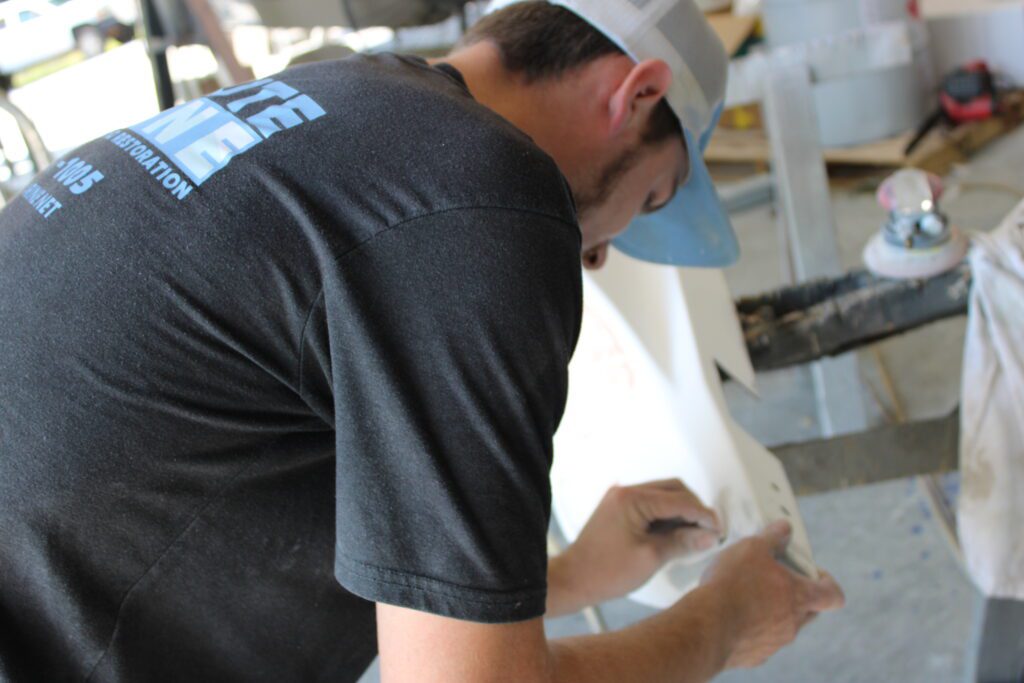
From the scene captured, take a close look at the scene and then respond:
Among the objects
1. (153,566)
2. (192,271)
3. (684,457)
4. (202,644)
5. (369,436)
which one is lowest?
(684,457)

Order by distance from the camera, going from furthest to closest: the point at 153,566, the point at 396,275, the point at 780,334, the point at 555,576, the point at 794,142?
the point at 794,142, the point at 780,334, the point at 555,576, the point at 153,566, the point at 396,275

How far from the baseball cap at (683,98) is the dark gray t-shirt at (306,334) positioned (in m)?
0.22

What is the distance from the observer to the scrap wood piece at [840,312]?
1.47 meters

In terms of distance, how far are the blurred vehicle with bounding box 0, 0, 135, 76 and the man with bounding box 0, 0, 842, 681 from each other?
808 millimetres

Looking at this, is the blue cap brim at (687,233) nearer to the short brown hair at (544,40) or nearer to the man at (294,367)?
the short brown hair at (544,40)

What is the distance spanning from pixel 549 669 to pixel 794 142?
144cm

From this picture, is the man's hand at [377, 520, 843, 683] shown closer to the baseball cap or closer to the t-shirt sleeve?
the t-shirt sleeve

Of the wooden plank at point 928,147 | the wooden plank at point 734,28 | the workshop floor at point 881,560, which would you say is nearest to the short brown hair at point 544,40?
the workshop floor at point 881,560

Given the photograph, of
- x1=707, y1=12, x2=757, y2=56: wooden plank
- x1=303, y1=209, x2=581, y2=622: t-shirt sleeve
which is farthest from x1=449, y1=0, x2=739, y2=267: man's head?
x1=707, y1=12, x2=757, y2=56: wooden plank

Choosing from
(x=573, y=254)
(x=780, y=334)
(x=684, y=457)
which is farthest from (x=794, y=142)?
(x=573, y=254)

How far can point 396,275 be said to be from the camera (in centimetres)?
67

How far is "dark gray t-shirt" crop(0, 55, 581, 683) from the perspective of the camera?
0.68m

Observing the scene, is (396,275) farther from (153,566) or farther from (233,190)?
(153,566)

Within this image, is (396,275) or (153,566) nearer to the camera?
(396,275)
